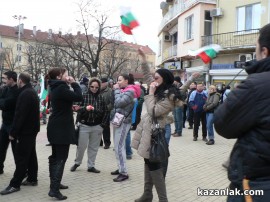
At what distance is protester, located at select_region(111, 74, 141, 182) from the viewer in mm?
5852

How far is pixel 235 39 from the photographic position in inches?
827

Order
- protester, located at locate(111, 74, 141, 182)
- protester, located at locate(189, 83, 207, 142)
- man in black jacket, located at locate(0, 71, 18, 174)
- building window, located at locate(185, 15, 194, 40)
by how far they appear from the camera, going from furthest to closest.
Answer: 1. building window, located at locate(185, 15, 194, 40)
2. protester, located at locate(189, 83, 207, 142)
3. protester, located at locate(111, 74, 141, 182)
4. man in black jacket, located at locate(0, 71, 18, 174)

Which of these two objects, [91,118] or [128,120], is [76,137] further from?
[128,120]

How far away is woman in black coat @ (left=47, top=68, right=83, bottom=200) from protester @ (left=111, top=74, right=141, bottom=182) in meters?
1.15

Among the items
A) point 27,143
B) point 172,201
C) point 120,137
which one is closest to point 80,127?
point 120,137

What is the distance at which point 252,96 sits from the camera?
1.94 metres

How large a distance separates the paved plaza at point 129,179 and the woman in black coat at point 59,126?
14.6 inches

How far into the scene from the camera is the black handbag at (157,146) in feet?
13.5

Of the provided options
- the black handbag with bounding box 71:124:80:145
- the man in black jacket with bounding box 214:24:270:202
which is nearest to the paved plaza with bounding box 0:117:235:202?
the black handbag with bounding box 71:124:80:145

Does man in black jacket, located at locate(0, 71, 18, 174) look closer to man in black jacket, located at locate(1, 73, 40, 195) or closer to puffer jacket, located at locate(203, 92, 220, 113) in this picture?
man in black jacket, located at locate(1, 73, 40, 195)

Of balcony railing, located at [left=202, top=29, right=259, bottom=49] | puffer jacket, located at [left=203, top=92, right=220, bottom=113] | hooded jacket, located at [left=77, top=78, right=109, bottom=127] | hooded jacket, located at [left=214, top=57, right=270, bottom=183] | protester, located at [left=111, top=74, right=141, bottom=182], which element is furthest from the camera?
balcony railing, located at [left=202, top=29, right=259, bottom=49]

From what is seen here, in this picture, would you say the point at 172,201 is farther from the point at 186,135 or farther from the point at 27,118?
the point at 186,135

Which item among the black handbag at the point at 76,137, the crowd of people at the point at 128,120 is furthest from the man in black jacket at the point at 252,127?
the black handbag at the point at 76,137

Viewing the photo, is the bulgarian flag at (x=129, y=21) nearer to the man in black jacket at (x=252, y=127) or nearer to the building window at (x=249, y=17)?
the man in black jacket at (x=252, y=127)
